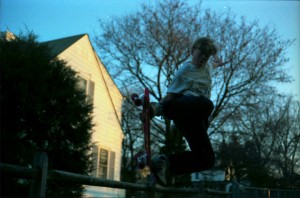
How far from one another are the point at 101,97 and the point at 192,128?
13.3m

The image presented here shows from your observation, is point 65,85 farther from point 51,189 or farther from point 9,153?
point 51,189

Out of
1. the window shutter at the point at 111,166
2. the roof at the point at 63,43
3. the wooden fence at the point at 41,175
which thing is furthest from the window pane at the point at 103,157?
the wooden fence at the point at 41,175

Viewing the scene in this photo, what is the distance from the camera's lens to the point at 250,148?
53.4 ft

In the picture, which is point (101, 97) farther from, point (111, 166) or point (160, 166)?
point (160, 166)

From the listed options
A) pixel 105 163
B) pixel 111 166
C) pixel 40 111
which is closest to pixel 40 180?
pixel 40 111

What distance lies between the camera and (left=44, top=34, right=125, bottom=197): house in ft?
49.6

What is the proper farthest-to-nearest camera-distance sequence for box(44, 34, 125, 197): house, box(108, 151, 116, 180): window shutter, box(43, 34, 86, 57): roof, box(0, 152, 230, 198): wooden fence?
box(108, 151, 116, 180): window shutter < box(44, 34, 125, 197): house < box(43, 34, 86, 57): roof < box(0, 152, 230, 198): wooden fence

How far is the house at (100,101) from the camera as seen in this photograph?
1512cm

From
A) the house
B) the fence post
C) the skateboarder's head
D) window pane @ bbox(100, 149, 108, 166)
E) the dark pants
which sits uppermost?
the house

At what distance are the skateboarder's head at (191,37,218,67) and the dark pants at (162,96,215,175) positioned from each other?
16.7 inches

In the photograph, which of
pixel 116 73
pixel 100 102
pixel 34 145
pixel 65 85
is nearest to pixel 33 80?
pixel 65 85

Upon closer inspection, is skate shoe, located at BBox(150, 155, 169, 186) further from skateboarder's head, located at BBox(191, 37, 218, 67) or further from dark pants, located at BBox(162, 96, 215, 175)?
skateboarder's head, located at BBox(191, 37, 218, 67)

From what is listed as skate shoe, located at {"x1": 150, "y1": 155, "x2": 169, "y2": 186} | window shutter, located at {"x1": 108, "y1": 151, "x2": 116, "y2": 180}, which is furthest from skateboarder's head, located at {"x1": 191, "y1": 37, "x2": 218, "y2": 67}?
window shutter, located at {"x1": 108, "y1": 151, "x2": 116, "y2": 180}

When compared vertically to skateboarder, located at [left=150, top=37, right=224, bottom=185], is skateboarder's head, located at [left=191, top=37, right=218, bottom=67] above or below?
above
